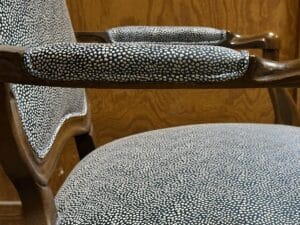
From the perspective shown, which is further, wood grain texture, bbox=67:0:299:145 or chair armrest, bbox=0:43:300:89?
wood grain texture, bbox=67:0:299:145

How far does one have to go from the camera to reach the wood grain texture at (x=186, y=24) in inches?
56.6

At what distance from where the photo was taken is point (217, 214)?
1.98ft

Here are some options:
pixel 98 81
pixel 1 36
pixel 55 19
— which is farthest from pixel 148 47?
pixel 55 19

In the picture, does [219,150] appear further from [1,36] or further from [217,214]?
[1,36]

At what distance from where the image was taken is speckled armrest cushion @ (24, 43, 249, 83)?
539 millimetres

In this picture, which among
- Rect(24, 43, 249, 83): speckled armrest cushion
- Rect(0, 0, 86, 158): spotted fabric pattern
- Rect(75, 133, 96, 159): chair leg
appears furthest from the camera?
Rect(75, 133, 96, 159): chair leg

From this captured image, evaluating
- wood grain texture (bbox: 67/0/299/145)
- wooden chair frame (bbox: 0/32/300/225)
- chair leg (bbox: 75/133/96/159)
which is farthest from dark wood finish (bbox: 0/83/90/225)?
wood grain texture (bbox: 67/0/299/145)

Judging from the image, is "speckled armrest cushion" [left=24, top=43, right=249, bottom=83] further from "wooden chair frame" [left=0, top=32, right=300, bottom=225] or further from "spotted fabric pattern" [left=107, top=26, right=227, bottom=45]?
"spotted fabric pattern" [left=107, top=26, right=227, bottom=45]

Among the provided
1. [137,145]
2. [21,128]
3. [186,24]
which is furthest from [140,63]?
[186,24]

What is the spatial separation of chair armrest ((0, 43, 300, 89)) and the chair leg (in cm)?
52

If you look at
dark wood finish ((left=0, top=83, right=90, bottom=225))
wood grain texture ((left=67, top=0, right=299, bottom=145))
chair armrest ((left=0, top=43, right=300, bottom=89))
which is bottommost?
wood grain texture ((left=67, top=0, right=299, bottom=145))

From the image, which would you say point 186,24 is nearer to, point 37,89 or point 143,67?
point 37,89

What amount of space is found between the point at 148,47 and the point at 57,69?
94mm

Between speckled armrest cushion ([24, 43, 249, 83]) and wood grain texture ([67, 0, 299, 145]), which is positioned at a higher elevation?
speckled armrest cushion ([24, 43, 249, 83])
